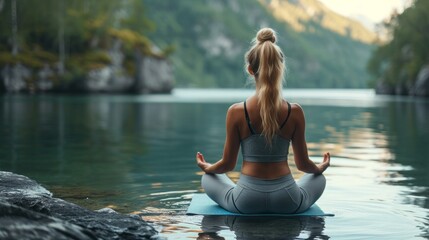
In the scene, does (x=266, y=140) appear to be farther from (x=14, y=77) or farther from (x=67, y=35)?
(x=67, y=35)

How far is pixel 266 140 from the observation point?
29.7ft

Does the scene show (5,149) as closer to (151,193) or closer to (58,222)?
(151,193)

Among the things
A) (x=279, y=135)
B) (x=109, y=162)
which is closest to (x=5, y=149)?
(x=109, y=162)

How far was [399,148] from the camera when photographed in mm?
22984

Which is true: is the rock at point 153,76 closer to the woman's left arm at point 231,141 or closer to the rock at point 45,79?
the rock at point 45,79

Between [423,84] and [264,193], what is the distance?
292ft

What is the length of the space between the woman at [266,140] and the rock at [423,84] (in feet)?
287

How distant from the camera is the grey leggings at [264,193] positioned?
9.20 meters

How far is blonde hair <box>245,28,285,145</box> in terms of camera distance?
8773 mm

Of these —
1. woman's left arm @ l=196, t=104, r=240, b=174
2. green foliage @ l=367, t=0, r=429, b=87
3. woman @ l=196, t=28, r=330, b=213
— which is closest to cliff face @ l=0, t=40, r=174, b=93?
green foliage @ l=367, t=0, r=429, b=87

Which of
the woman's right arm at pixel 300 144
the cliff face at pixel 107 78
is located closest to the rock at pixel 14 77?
the cliff face at pixel 107 78

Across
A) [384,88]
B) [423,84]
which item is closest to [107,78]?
[423,84]

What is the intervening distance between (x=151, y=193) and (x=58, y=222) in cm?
597

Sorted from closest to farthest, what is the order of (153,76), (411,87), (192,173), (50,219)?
1. (50,219)
2. (192,173)
3. (411,87)
4. (153,76)
